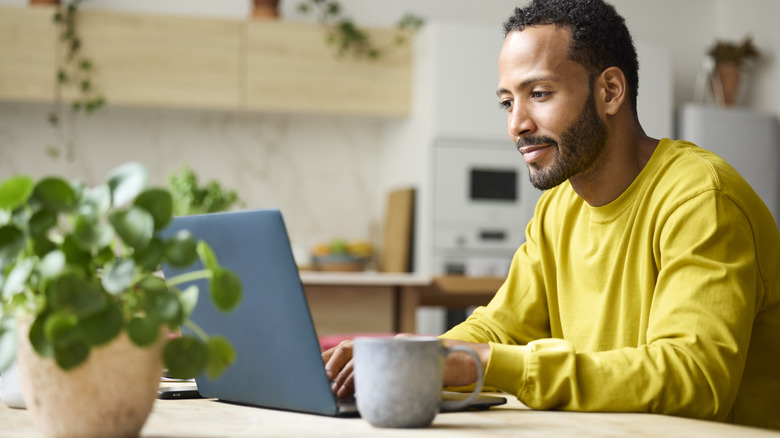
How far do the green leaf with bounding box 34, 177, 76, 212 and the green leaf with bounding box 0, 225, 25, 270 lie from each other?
0.03 meters

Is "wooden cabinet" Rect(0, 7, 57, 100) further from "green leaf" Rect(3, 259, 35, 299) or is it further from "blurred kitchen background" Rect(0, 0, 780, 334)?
"green leaf" Rect(3, 259, 35, 299)

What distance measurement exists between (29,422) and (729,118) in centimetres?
435

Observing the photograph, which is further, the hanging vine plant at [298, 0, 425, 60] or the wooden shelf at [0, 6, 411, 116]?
the hanging vine plant at [298, 0, 425, 60]

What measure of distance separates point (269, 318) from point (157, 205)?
261mm

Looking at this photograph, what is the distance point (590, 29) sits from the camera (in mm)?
1479

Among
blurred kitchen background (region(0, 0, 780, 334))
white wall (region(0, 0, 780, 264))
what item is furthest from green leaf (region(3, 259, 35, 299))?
white wall (region(0, 0, 780, 264))

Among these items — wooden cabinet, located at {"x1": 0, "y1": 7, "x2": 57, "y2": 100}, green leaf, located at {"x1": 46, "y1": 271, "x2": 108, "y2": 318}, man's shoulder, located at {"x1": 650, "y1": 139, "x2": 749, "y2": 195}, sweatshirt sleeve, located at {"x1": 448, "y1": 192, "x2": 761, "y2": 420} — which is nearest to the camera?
green leaf, located at {"x1": 46, "y1": 271, "x2": 108, "y2": 318}

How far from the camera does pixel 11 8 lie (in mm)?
4160

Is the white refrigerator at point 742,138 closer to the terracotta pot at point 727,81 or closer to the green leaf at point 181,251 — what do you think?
the terracotta pot at point 727,81

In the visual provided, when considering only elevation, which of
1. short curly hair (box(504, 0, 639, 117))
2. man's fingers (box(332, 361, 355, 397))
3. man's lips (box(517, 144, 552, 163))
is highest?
short curly hair (box(504, 0, 639, 117))

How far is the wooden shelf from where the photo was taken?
4.19m

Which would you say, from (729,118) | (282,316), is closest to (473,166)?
(729,118)

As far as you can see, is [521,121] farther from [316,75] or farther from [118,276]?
[316,75]

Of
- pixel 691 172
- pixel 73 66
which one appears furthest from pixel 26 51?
pixel 691 172
